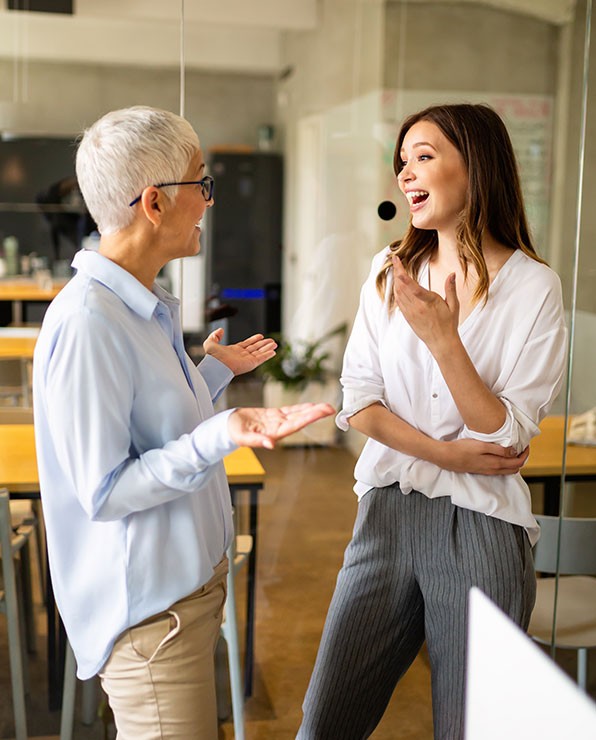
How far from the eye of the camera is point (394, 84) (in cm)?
239

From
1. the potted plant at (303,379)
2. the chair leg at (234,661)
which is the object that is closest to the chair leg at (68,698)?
the chair leg at (234,661)

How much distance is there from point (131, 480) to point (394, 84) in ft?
5.30

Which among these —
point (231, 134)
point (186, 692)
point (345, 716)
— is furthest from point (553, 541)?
point (231, 134)

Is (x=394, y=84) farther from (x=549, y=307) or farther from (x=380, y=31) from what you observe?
(x=549, y=307)

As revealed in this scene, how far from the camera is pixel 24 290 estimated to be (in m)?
2.16

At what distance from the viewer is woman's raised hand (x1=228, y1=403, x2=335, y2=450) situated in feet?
3.81

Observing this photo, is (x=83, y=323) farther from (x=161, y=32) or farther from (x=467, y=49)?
(x=467, y=49)

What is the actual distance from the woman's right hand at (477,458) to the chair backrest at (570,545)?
2.39ft

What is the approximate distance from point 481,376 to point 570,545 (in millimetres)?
882

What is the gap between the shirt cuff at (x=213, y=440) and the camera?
1.20m

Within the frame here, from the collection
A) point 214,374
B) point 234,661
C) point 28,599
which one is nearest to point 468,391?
point 214,374

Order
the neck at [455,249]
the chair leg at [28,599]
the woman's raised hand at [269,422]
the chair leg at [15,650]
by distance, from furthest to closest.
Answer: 1. the chair leg at [28,599]
2. the chair leg at [15,650]
3. the neck at [455,249]
4. the woman's raised hand at [269,422]

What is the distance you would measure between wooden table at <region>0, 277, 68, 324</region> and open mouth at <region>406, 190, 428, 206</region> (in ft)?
3.20

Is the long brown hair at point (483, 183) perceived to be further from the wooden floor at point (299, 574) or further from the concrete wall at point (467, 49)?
the wooden floor at point (299, 574)
